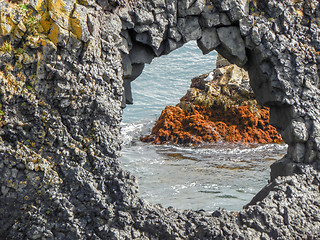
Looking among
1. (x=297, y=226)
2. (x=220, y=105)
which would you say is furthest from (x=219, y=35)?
(x=220, y=105)

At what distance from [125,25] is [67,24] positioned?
1.37 metres

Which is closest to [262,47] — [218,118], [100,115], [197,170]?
[100,115]

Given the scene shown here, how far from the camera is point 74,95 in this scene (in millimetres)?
8250

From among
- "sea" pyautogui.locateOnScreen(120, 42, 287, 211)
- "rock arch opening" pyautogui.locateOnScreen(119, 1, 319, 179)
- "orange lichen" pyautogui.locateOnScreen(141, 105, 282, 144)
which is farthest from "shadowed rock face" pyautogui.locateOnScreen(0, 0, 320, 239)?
"orange lichen" pyautogui.locateOnScreen(141, 105, 282, 144)

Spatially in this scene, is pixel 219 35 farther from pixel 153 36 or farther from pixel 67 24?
pixel 67 24

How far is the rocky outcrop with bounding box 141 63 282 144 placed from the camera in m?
21.5

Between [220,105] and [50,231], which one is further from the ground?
[220,105]

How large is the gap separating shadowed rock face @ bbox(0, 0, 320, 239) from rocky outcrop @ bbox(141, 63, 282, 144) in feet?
36.9

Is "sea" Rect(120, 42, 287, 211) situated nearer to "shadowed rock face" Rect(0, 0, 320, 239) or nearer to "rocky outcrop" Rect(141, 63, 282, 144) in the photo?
"rocky outcrop" Rect(141, 63, 282, 144)

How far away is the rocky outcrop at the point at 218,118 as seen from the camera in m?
21.5

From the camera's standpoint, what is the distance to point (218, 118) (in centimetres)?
2209

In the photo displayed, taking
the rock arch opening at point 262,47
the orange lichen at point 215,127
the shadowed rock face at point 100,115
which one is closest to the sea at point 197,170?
the orange lichen at point 215,127

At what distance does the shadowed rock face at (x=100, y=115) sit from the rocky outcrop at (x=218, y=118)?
11.3m

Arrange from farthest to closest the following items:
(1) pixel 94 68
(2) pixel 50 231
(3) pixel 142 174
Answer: (3) pixel 142 174, (1) pixel 94 68, (2) pixel 50 231
